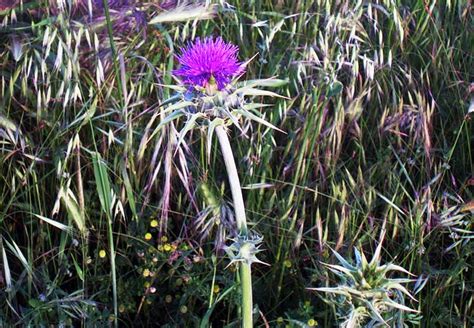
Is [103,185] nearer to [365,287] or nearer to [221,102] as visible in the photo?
[221,102]

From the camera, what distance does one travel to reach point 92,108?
1.68 metres

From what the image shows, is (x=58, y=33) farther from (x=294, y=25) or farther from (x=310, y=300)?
(x=310, y=300)

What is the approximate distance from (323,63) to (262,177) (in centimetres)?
36

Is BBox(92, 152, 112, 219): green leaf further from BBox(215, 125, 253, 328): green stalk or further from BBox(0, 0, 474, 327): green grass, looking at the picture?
BBox(215, 125, 253, 328): green stalk

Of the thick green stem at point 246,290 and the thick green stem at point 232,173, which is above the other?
the thick green stem at point 232,173

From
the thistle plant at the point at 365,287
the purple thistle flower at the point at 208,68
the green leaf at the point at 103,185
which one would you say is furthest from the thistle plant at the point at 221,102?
the green leaf at the point at 103,185

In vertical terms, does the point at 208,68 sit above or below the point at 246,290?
above

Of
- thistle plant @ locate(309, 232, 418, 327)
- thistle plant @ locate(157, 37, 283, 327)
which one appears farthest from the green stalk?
thistle plant @ locate(309, 232, 418, 327)

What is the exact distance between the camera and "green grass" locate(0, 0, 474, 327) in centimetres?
165

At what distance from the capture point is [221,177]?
187cm

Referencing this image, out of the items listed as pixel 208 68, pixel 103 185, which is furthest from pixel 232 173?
pixel 103 185

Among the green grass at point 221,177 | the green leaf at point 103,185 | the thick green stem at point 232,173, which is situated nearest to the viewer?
the thick green stem at point 232,173

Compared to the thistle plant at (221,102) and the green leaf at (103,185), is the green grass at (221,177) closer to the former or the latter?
the green leaf at (103,185)

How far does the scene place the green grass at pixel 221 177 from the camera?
1.65 metres
